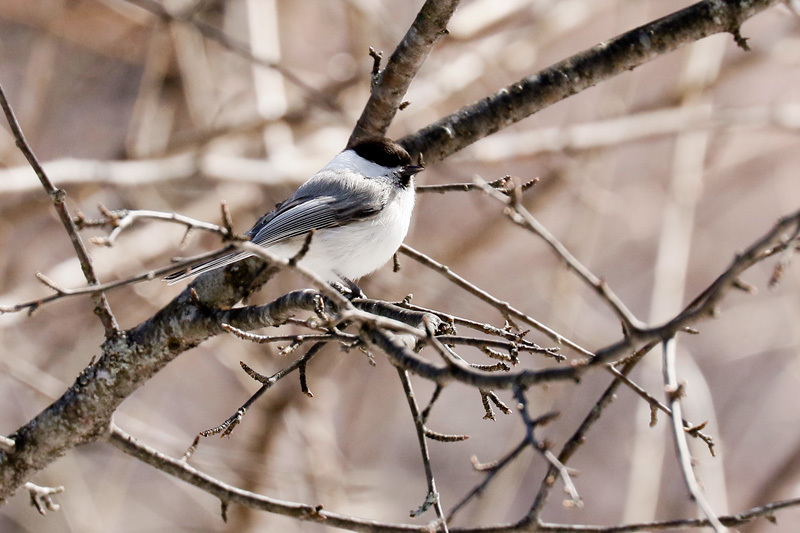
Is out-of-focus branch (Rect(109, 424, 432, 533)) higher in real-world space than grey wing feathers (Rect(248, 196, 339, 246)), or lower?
lower

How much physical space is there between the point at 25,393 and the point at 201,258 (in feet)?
14.4

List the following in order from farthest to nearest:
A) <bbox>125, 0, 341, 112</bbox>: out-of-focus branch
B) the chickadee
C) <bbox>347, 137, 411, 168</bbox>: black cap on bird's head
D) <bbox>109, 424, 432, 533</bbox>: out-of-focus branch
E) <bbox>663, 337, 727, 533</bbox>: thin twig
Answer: <bbox>125, 0, 341, 112</bbox>: out-of-focus branch < the chickadee < <bbox>347, 137, 411, 168</bbox>: black cap on bird's head < <bbox>109, 424, 432, 533</bbox>: out-of-focus branch < <bbox>663, 337, 727, 533</bbox>: thin twig

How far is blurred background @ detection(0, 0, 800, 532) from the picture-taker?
3.68 metres

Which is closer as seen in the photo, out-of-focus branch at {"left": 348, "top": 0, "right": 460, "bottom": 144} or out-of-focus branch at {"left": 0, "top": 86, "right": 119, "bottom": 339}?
out-of-focus branch at {"left": 0, "top": 86, "right": 119, "bottom": 339}

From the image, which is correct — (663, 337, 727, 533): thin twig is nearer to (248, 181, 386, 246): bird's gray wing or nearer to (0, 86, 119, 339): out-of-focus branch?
(0, 86, 119, 339): out-of-focus branch

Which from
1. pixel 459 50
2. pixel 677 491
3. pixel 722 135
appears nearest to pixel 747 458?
pixel 677 491

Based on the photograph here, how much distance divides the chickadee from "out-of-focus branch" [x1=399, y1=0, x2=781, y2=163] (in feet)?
0.71

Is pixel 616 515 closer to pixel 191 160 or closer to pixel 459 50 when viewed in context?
pixel 459 50

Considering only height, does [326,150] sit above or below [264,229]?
above

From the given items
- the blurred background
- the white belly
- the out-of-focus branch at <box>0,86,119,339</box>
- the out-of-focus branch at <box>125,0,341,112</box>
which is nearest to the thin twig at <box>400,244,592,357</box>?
the white belly

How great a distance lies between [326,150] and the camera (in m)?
4.17

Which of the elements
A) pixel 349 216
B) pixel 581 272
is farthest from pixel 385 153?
pixel 581 272

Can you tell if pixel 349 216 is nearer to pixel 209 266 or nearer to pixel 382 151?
pixel 382 151

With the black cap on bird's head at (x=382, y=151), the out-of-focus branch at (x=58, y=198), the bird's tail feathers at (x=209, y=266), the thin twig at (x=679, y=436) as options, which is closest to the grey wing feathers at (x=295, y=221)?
the black cap on bird's head at (x=382, y=151)
